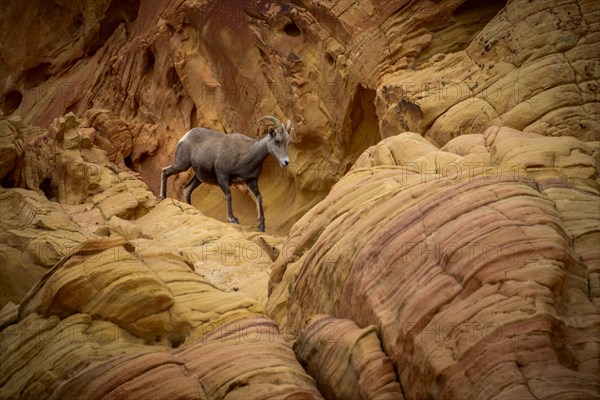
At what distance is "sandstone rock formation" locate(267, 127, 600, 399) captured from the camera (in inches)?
191

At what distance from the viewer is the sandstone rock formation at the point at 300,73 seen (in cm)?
1001

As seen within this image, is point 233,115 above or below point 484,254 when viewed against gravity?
below

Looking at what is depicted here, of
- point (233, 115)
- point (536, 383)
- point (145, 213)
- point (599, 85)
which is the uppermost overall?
point (599, 85)

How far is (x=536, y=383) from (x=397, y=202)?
2528 mm

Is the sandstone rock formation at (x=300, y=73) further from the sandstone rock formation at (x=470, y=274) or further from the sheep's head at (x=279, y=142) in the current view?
the sandstone rock formation at (x=470, y=274)

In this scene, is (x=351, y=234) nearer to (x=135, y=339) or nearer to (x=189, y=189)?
(x=135, y=339)

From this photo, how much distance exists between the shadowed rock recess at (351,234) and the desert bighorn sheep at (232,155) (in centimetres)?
99

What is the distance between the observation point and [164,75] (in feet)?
59.7

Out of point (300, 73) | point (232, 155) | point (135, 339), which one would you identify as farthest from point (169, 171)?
point (135, 339)

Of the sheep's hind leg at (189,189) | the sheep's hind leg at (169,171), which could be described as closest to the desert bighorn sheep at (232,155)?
the sheep's hind leg at (169,171)

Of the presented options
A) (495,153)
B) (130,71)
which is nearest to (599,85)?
(495,153)

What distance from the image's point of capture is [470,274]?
17.6ft

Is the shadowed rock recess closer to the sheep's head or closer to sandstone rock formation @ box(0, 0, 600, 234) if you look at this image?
sandstone rock formation @ box(0, 0, 600, 234)

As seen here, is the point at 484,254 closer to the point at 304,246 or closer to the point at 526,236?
the point at 526,236
